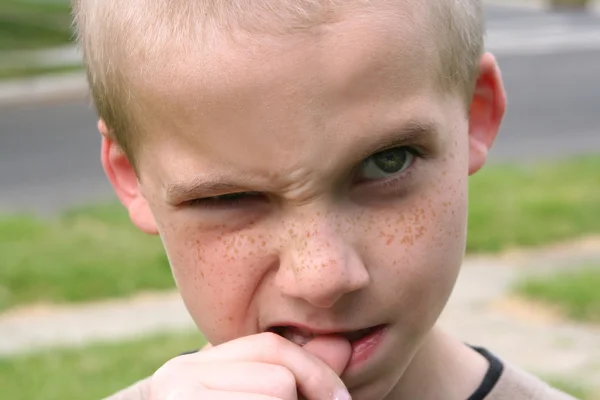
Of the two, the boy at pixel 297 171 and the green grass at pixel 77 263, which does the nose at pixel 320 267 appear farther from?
the green grass at pixel 77 263

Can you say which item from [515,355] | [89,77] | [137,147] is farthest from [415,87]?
[515,355]

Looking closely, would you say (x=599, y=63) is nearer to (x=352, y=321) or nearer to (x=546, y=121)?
(x=546, y=121)

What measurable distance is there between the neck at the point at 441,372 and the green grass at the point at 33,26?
56.0ft

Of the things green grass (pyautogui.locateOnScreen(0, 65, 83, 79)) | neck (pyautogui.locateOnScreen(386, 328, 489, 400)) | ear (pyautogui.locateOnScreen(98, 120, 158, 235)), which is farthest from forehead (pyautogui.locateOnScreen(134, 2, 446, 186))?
green grass (pyautogui.locateOnScreen(0, 65, 83, 79))

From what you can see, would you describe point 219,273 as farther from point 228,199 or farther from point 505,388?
point 505,388

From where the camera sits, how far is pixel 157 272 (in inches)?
265

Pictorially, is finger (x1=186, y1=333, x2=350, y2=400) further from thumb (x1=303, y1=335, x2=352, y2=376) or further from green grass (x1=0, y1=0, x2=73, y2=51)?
green grass (x1=0, y1=0, x2=73, y2=51)

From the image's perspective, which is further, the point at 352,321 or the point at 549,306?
the point at 549,306

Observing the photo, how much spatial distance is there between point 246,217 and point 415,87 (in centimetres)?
35

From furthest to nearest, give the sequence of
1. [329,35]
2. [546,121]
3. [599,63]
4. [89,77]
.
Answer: [599,63]
[546,121]
[89,77]
[329,35]

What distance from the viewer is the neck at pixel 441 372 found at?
226cm

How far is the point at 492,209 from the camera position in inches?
291

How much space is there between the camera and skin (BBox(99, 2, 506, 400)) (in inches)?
65.4

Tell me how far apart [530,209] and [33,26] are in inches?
615
